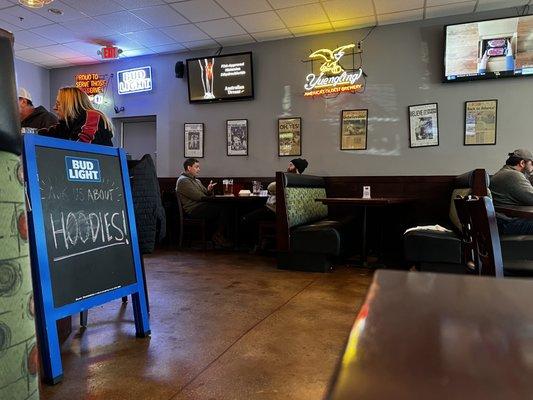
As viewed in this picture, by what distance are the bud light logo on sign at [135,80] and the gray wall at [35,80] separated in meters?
1.74

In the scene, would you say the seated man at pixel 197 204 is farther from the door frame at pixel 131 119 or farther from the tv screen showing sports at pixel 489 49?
the tv screen showing sports at pixel 489 49

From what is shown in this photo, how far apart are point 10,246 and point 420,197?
543 cm

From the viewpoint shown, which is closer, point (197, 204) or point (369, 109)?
point (369, 109)

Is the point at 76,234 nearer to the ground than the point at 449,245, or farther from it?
farther from it

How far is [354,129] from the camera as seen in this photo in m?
5.95

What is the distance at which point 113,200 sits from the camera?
229 centimetres

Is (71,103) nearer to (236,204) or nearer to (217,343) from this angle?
(217,343)

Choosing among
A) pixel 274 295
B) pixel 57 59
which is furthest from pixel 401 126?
pixel 57 59

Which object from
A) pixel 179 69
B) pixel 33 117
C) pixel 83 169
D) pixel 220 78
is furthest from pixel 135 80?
pixel 83 169

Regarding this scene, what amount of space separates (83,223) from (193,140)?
505 cm

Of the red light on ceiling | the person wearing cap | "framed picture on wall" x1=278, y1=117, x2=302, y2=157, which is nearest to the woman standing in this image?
the person wearing cap

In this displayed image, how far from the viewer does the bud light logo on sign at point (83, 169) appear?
204 centimetres

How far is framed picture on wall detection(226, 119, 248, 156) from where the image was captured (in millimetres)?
6598

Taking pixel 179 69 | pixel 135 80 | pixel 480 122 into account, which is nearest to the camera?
pixel 480 122
